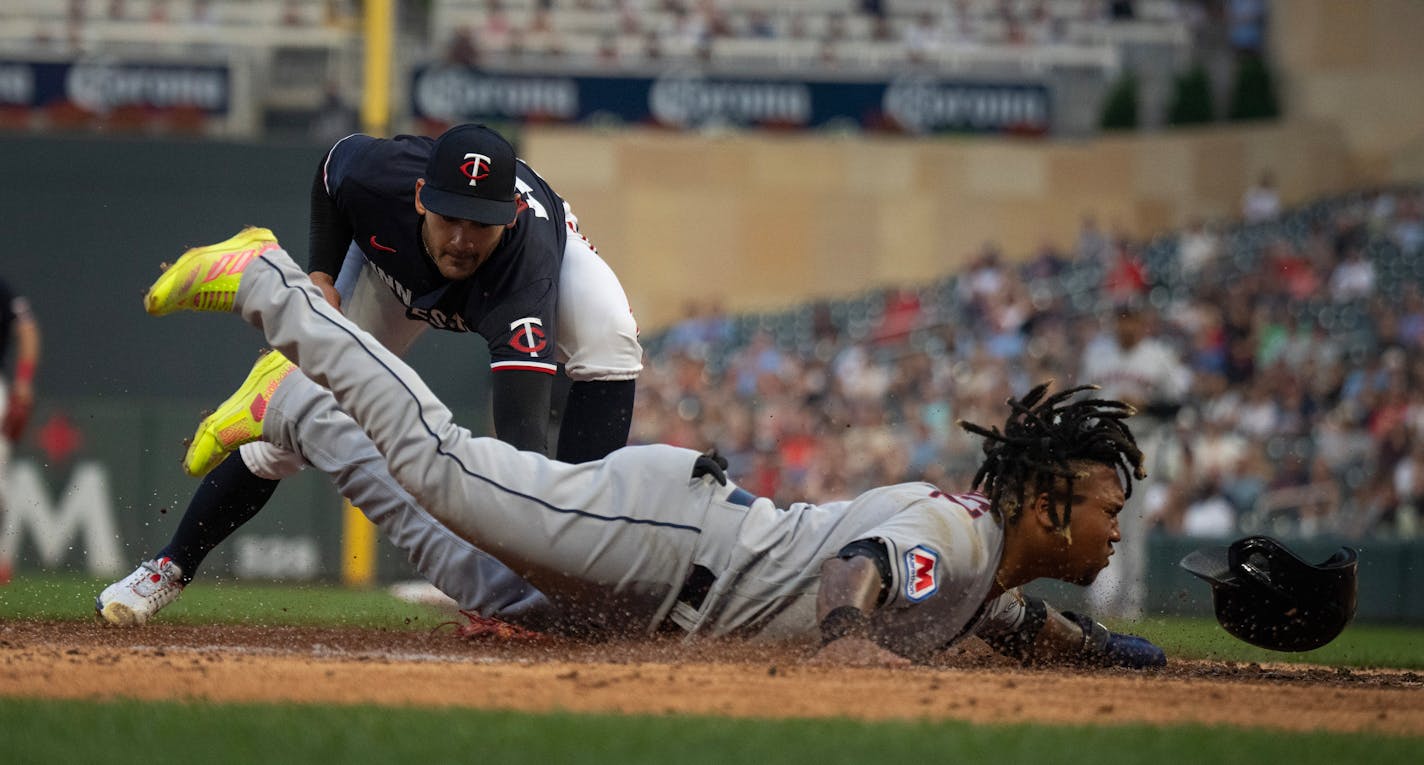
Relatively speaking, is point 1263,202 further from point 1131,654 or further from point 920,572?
point 920,572

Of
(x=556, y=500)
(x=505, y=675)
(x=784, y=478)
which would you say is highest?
(x=556, y=500)

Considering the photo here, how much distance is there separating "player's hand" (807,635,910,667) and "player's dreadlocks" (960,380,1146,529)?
23.2 inches

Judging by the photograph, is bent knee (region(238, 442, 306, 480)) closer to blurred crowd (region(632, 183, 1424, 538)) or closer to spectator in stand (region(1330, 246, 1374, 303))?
blurred crowd (region(632, 183, 1424, 538))

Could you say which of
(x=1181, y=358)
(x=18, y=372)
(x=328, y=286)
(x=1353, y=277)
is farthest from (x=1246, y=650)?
(x=1353, y=277)

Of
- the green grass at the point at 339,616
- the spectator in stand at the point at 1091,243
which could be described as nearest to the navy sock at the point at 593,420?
the green grass at the point at 339,616

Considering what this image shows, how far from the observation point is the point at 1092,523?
490 centimetres

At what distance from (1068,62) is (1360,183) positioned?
161 inches

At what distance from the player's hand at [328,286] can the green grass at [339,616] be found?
1.31 m

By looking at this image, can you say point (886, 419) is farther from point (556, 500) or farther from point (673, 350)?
point (556, 500)

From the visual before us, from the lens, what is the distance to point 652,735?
381 cm

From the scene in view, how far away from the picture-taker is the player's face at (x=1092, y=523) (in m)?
4.91

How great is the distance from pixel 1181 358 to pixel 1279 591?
10280mm

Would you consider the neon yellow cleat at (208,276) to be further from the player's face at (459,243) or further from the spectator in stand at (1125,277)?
the spectator in stand at (1125,277)

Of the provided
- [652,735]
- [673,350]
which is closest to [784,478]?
[673,350]
